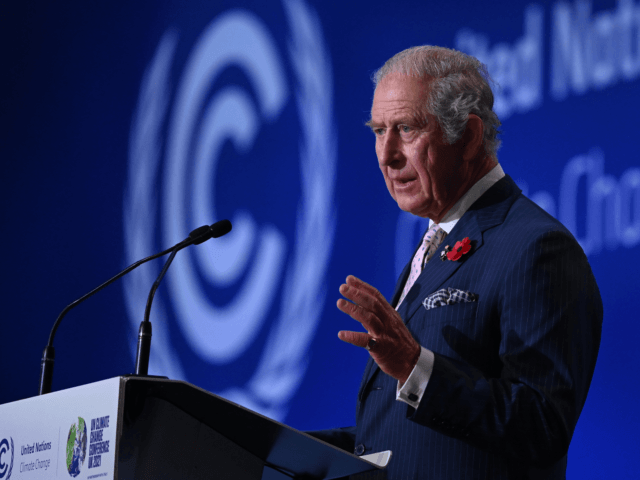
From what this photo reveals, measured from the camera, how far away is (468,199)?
71.9 inches

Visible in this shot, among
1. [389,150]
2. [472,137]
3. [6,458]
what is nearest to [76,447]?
[6,458]

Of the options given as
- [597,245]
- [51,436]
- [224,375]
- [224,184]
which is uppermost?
[224,184]

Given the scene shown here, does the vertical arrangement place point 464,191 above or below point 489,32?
below

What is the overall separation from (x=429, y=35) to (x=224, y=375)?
179cm

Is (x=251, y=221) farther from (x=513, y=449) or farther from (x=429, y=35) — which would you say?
(x=513, y=449)

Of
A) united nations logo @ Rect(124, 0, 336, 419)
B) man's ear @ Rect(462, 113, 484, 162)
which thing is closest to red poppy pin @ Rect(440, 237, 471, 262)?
man's ear @ Rect(462, 113, 484, 162)

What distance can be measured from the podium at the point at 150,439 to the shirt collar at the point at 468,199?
0.71 metres

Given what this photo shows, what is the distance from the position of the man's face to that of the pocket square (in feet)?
1.00

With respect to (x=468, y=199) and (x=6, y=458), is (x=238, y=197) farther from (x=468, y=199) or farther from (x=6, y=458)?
(x=6, y=458)

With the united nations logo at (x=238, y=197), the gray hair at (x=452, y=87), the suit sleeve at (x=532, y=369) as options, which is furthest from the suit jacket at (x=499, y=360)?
the united nations logo at (x=238, y=197)

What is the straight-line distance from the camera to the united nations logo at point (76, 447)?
125cm

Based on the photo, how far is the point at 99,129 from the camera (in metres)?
4.43

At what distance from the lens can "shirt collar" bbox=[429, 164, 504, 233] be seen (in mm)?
1821

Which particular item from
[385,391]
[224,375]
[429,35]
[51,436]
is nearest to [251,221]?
[224,375]
